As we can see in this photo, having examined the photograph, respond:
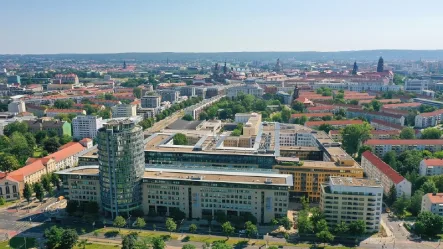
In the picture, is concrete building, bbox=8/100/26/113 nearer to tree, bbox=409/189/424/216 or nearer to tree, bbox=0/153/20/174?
tree, bbox=0/153/20/174

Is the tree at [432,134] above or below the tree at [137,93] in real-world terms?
below

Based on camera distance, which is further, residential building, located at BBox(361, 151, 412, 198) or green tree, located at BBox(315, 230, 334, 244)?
residential building, located at BBox(361, 151, 412, 198)

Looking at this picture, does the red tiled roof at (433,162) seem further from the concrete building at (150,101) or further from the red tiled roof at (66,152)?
the concrete building at (150,101)

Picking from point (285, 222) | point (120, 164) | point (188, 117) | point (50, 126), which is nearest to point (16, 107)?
point (50, 126)

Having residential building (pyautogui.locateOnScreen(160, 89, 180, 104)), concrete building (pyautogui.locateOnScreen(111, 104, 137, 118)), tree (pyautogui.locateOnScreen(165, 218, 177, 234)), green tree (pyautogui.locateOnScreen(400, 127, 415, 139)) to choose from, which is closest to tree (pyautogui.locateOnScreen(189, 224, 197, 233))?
tree (pyautogui.locateOnScreen(165, 218, 177, 234))

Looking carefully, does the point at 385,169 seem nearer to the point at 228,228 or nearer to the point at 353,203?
the point at 353,203

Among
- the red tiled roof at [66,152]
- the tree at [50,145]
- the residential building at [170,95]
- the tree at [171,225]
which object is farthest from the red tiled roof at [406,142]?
the residential building at [170,95]

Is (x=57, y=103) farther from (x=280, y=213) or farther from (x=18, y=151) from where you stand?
(x=280, y=213)
